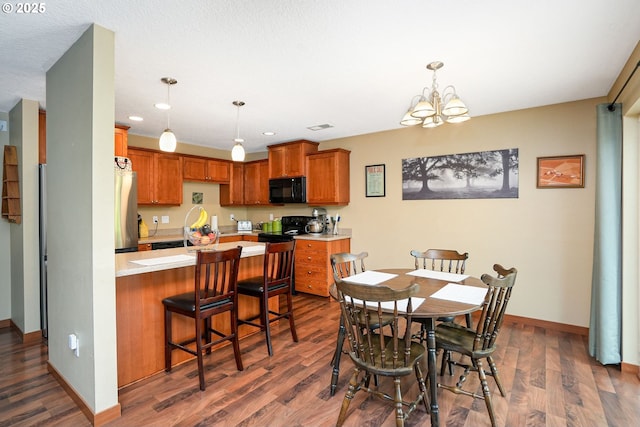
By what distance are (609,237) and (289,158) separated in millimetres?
3993

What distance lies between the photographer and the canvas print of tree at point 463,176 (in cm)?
366

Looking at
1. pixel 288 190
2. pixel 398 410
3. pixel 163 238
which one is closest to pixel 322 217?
pixel 288 190

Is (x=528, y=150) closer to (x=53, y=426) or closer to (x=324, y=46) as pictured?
(x=324, y=46)

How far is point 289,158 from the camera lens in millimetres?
5188

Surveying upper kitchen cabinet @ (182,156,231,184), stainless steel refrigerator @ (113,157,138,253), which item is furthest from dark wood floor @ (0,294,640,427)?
upper kitchen cabinet @ (182,156,231,184)

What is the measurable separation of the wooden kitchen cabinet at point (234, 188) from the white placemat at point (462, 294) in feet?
14.7

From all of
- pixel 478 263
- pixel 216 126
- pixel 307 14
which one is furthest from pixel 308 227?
pixel 307 14

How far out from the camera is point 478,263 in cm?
385

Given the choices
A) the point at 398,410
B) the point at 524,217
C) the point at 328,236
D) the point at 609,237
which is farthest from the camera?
the point at 328,236

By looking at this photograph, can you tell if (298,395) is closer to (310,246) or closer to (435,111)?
(435,111)

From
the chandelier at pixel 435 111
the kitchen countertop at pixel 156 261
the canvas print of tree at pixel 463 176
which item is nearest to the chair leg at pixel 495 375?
the chandelier at pixel 435 111

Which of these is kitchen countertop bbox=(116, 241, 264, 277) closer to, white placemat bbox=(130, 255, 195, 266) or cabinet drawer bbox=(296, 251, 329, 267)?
white placemat bbox=(130, 255, 195, 266)

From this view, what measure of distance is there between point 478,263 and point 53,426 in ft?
13.3

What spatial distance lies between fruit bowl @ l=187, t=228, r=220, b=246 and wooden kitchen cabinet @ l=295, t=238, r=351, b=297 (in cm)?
189
